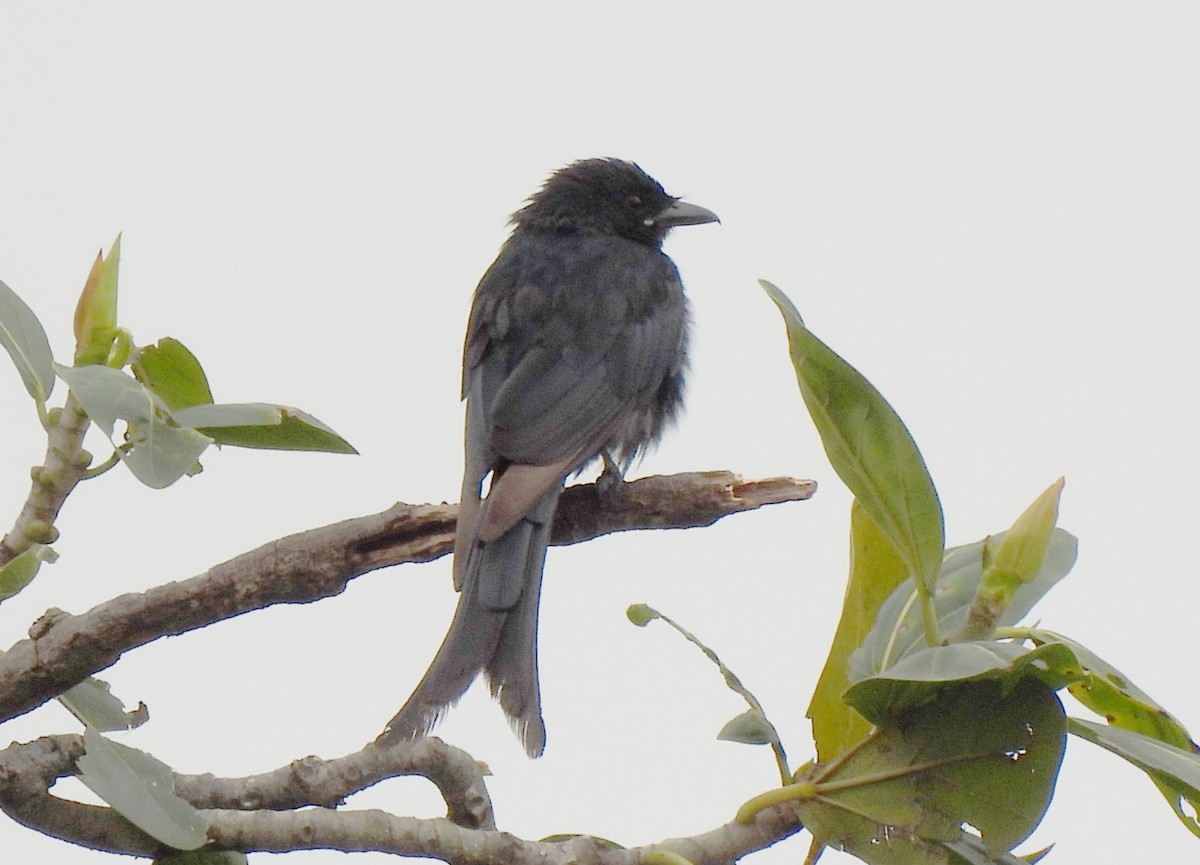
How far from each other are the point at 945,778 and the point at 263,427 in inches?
45.9

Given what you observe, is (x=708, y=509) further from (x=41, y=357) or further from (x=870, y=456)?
(x=41, y=357)

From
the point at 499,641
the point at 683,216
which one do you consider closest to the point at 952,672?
the point at 499,641

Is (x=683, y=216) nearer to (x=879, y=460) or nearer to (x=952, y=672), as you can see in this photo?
(x=879, y=460)

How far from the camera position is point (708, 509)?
287 cm

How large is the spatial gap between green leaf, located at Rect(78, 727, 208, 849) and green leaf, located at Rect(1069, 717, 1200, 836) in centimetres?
121

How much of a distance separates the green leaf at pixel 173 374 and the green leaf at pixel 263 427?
9 cm

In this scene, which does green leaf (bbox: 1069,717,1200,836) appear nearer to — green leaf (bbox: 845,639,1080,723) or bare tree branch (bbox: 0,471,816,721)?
green leaf (bbox: 845,639,1080,723)

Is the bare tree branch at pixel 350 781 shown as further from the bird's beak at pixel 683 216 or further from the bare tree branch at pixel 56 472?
the bird's beak at pixel 683 216

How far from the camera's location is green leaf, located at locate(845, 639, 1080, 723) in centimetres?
171

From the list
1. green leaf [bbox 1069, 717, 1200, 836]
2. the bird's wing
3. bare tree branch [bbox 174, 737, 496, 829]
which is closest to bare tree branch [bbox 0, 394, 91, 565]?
bare tree branch [bbox 174, 737, 496, 829]

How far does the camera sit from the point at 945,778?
1878mm

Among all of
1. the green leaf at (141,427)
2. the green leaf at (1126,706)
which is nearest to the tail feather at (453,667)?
the green leaf at (141,427)

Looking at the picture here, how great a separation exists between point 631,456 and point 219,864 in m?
2.49

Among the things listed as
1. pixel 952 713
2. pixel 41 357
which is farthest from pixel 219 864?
pixel 952 713
